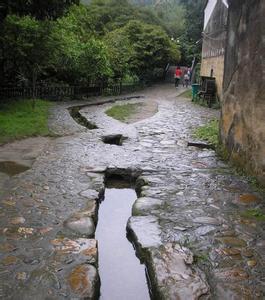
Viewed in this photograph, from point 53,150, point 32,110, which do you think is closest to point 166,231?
point 53,150

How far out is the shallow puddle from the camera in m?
6.50

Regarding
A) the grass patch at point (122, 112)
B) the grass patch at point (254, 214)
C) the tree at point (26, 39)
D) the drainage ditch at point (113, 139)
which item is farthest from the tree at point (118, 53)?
the grass patch at point (254, 214)

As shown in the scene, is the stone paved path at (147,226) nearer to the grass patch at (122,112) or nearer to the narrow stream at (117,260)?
the narrow stream at (117,260)

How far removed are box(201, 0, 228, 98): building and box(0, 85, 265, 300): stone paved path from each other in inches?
427

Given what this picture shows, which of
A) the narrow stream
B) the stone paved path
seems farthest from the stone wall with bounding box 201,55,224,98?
the narrow stream

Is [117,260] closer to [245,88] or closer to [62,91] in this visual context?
[245,88]

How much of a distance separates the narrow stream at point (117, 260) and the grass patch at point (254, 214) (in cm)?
171

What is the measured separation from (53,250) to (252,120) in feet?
13.8

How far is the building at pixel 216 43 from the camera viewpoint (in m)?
17.6

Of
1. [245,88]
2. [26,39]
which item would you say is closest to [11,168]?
[245,88]

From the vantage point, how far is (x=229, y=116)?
7562 millimetres

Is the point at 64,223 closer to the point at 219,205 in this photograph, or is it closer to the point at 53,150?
the point at 219,205

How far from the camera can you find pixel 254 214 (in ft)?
16.1

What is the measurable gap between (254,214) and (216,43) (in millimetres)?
16288
